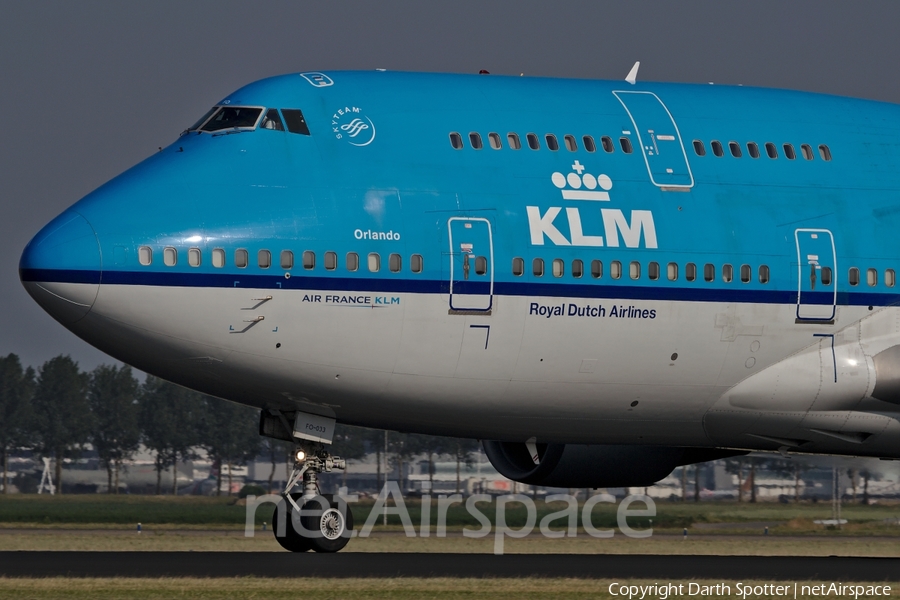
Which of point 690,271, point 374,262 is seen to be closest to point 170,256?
point 374,262

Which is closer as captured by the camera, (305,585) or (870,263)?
(305,585)

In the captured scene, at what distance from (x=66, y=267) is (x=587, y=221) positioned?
7.61m

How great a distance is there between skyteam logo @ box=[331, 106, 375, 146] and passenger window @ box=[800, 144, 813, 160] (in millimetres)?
7127

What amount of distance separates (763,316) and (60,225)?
34.6 ft

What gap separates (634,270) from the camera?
76.4 ft

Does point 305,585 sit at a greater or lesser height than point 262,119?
lesser

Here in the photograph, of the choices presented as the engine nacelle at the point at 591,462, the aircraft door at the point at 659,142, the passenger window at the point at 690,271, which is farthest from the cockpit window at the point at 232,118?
the engine nacelle at the point at 591,462

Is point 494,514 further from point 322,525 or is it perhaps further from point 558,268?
point 558,268

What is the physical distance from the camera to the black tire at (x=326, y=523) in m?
22.6

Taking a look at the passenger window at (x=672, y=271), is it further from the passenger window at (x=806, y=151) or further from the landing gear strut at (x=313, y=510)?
the landing gear strut at (x=313, y=510)

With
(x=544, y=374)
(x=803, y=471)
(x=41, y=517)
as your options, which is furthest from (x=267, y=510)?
(x=544, y=374)

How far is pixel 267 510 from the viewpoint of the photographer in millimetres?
58406

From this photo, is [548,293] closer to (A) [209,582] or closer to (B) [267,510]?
(A) [209,582]

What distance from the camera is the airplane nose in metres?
21.0
